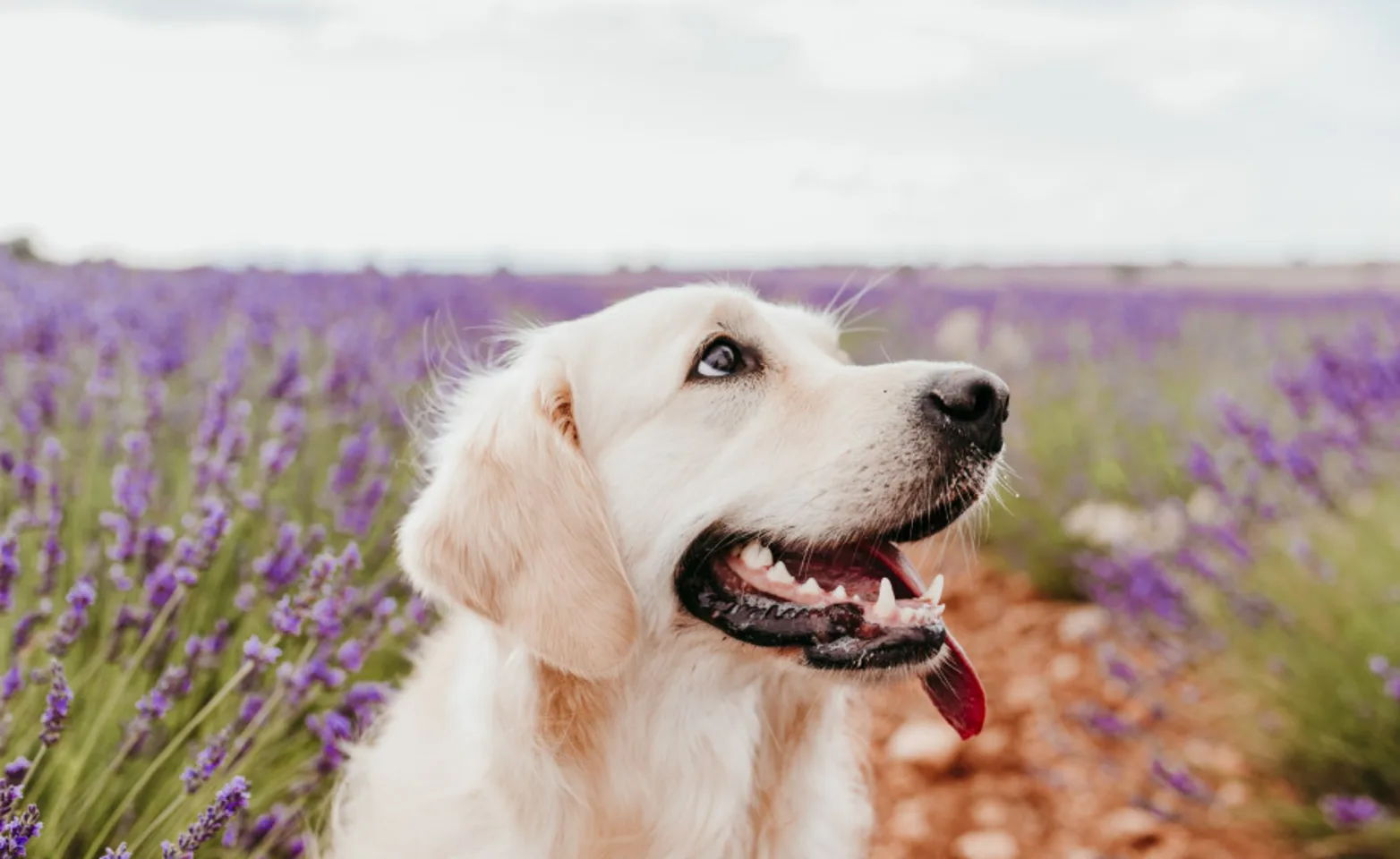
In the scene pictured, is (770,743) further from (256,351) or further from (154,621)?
(256,351)

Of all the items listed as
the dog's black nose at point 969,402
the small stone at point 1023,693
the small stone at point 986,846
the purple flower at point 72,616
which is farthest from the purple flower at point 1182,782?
the purple flower at point 72,616

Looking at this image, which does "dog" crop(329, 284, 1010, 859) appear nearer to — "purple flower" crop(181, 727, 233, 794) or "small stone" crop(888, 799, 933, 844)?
"purple flower" crop(181, 727, 233, 794)

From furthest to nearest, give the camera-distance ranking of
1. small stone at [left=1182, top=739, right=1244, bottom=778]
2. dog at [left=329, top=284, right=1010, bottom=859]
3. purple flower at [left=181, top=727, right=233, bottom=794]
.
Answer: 1. small stone at [left=1182, top=739, right=1244, bottom=778]
2. dog at [left=329, top=284, right=1010, bottom=859]
3. purple flower at [left=181, top=727, right=233, bottom=794]

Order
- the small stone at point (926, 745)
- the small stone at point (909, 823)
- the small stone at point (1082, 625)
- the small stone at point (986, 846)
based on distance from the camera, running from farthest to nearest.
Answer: the small stone at point (1082, 625) → the small stone at point (926, 745) → the small stone at point (909, 823) → the small stone at point (986, 846)

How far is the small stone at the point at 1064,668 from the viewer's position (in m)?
4.55

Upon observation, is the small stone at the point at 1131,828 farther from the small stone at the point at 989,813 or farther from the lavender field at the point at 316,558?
the small stone at the point at 989,813

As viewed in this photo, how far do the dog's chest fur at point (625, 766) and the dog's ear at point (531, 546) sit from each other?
0.42 ft

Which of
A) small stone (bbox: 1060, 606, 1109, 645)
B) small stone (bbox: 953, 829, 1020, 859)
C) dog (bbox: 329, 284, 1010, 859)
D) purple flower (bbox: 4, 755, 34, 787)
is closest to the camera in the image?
purple flower (bbox: 4, 755, 34, 787)

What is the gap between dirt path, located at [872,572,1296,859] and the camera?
338cm

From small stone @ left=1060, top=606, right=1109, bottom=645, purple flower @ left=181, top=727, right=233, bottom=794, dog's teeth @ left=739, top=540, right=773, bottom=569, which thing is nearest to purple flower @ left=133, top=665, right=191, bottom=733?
purple flower @ left=181, top=727, right=233, bottom=794

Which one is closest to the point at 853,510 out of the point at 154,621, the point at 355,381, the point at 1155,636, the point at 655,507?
the point at 655,507

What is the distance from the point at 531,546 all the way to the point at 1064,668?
328 centimetres

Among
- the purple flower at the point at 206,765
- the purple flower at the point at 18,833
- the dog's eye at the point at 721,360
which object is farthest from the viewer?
the dog's eye at the point at 721,360

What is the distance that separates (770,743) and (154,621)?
1206 millimetres
